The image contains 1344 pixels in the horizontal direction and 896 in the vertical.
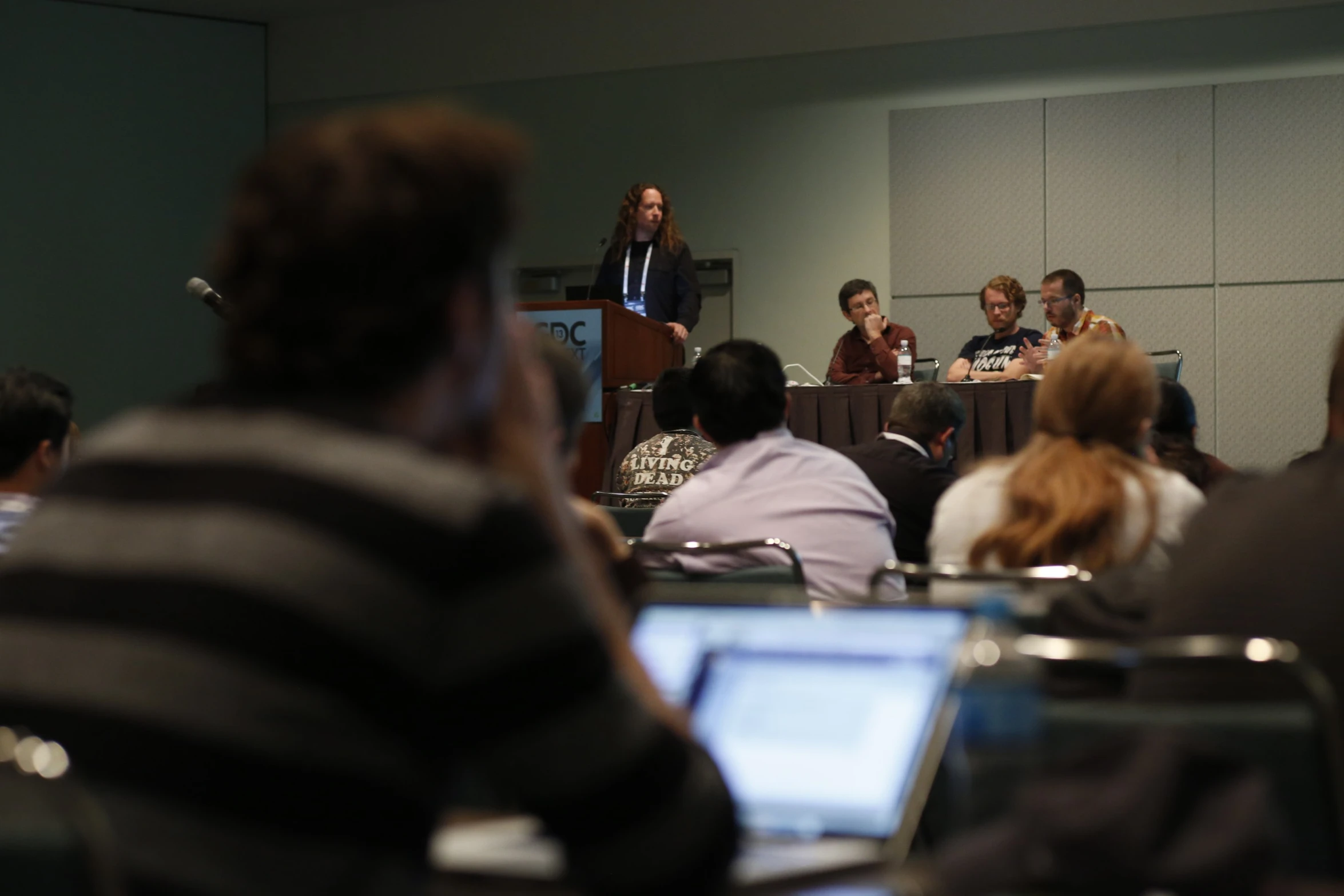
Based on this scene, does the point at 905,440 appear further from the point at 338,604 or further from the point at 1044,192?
the point at 1044,192

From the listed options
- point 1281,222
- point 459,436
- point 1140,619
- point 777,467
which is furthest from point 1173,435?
point 1281,222

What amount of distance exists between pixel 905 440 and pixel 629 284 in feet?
12.4

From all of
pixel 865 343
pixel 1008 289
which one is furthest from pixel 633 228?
pixel 1008 289

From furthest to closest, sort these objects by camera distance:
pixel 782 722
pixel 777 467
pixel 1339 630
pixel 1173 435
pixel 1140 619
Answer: pixel 1173 435 → pixel 777 467 → pixel 1140 619 → pixel 1339 630 → pixel 782 722

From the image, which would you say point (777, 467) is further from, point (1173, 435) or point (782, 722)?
point (782, 722)

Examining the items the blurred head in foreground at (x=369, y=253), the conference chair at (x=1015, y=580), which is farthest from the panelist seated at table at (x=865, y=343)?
the blurred head in foreground at (x=369, y=253)

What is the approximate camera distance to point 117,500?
88 cm

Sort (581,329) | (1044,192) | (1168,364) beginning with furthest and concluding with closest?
(1044,192)
(581,329)
(1168,364)

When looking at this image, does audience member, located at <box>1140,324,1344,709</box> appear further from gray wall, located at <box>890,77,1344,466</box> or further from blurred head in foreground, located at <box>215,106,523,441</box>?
gray wall, located at <box>890,77,1344,466</box>

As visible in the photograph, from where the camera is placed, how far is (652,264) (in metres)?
Answer: 7.59

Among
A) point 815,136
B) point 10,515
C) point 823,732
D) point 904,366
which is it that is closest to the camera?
point 823,732

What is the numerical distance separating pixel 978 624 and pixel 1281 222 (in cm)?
782

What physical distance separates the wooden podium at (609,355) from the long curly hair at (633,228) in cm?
52

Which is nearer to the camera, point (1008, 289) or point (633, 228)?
point (1008, 289)
